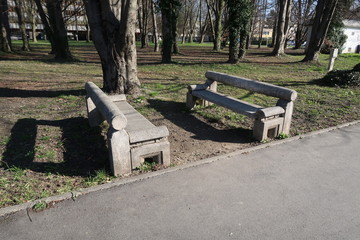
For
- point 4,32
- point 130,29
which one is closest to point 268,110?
point 130,29

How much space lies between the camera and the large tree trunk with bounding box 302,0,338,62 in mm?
14289

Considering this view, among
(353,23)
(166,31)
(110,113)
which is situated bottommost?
(110,113)

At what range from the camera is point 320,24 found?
14.9 meters

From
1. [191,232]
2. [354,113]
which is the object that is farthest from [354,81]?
[191,232]

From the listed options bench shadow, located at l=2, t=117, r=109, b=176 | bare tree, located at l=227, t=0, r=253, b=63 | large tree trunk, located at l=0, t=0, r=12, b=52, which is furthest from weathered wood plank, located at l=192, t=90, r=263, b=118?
large tree trunk, located at l=0, t=0, r=12, b=52

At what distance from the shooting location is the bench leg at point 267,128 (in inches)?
183

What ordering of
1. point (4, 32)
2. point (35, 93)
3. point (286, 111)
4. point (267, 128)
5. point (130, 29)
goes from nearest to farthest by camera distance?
point (267, 128)
point (286, 111)
point (130, 29)
point (35, 93)
point (4, 32)

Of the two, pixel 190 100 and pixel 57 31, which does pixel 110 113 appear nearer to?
pixel 190 100

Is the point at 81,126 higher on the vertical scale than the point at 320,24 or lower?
lower

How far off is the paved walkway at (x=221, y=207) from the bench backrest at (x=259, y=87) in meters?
1.33

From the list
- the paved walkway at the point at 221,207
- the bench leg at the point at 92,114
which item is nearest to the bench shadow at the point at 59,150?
the bench leg at the point at 92,114

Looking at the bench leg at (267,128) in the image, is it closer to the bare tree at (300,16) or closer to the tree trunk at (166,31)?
the tree trunk at (166,31)

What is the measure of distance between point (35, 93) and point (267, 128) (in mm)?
6744

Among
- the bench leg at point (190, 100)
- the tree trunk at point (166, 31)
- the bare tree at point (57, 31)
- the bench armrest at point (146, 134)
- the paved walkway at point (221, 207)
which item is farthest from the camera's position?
the bare tree at point (57, 31)
